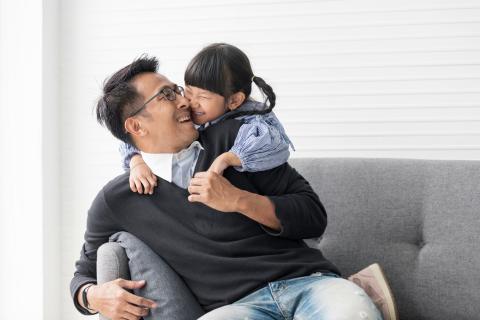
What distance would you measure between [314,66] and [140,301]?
1402mm

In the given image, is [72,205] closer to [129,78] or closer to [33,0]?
[33,0]

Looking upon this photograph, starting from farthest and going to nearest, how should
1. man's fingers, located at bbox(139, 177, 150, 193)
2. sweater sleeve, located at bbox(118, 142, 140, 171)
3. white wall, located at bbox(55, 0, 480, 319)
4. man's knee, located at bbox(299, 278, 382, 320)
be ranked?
white wall, located at bbox(55, 0, 480, 319), sweater sleeve, located at bbox(118, 142, 140, 171), man's fingers, located at bbox(139, 177, 150, 193), man's knee, located at bbox(299, 278, 382, 320)

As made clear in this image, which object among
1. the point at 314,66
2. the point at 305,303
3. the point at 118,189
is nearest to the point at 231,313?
the point at 305,303

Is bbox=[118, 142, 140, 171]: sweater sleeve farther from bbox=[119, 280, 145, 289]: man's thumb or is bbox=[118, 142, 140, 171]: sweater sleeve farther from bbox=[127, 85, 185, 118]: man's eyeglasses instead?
bbox=[119, 280, 145, 289]: man's thumb

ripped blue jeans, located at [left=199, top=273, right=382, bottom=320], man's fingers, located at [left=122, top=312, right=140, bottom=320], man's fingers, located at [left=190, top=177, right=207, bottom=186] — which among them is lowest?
man's fingers, located at [left=122, top=312, right=140, bottom=320]

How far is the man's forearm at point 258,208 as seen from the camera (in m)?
1.64

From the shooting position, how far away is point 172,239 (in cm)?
176

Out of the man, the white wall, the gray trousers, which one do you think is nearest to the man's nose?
the man

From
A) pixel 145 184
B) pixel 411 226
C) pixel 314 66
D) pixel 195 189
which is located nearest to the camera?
pixel 195 189

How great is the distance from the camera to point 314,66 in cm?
261

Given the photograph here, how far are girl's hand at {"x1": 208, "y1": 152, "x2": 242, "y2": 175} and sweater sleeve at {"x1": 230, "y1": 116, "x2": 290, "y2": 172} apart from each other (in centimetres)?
1

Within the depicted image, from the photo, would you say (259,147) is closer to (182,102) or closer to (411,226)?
(182,102)

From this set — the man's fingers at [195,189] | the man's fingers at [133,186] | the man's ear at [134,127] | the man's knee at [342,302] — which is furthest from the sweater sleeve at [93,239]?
the man's knee at [342,302]

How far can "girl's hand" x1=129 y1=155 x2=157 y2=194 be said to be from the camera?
1.76 m
